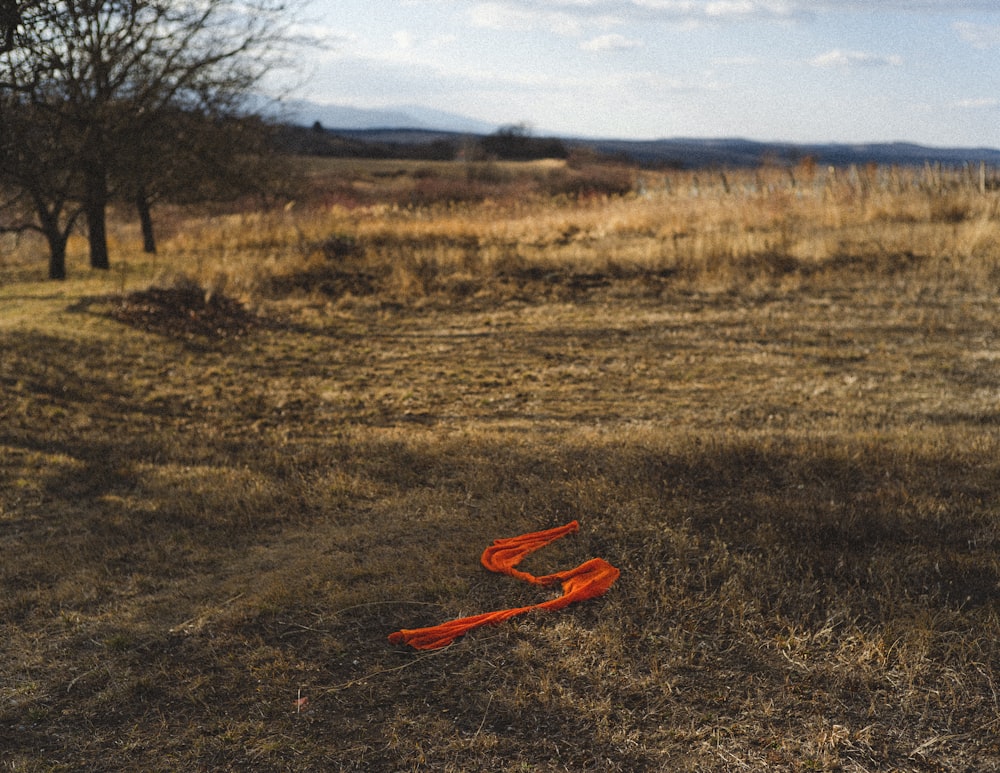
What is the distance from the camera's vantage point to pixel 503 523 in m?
4.57

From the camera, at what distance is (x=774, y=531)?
4.30 m

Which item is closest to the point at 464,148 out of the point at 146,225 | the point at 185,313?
the point at 146,225

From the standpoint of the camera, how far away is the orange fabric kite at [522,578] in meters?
3.45

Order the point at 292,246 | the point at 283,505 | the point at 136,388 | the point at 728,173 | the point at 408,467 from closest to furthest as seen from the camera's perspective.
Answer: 1. the point at 283,505
2. the point at 408,467
3. the point at 136,388
4. the point at 292,246
5. the point at 728,173

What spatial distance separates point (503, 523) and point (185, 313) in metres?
7.51

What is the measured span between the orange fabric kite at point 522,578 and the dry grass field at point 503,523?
69mm

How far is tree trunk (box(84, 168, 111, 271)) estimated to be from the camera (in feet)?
43.6

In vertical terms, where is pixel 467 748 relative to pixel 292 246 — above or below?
below

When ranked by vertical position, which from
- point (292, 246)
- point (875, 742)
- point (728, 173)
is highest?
point (728, 173)

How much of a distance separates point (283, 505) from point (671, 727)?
9.83ft

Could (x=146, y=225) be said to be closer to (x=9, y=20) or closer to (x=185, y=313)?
(x=185, y=313)

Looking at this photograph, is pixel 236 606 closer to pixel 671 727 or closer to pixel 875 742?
pixel 671 727

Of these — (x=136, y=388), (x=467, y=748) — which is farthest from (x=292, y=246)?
(x=467, y=748)

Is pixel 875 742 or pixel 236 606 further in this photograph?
pixel 236 606
